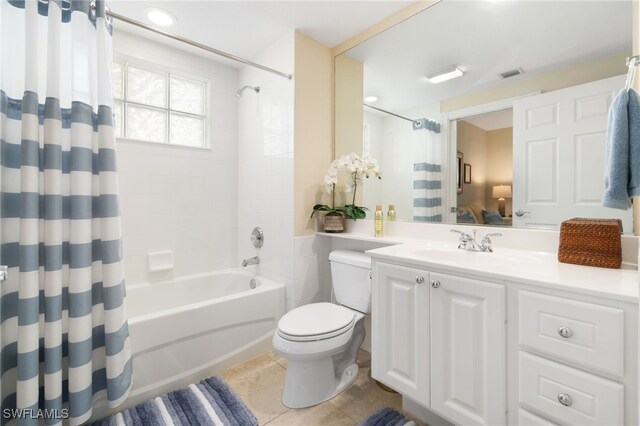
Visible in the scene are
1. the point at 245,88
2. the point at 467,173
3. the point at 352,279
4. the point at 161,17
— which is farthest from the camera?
the point at 245,88

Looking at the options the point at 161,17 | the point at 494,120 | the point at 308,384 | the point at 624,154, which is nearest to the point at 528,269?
the point at 624,154

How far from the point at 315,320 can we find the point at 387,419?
0.59m

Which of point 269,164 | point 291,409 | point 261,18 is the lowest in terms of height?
point 291,409

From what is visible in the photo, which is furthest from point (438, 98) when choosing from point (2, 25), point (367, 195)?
point (2, 25)

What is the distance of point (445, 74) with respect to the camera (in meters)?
1.77

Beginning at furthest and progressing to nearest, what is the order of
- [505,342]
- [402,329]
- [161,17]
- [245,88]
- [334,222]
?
[245,88] → [334,222] → [161,17] → [402,329] → [505,342]

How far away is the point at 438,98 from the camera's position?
5.88 feet

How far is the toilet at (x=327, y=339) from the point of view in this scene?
1.49 meters

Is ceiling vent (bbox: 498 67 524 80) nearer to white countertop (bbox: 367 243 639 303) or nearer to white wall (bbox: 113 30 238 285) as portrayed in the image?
white countertop (bbox: 367 243 639 303)

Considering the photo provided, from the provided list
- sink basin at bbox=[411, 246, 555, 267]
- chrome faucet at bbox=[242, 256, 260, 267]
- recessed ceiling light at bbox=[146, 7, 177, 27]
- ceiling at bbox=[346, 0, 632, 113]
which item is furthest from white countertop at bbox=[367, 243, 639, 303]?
recessed ceiling light at bbox=[146, 7, 177, 27]

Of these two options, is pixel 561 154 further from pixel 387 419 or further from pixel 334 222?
pixel 387 419

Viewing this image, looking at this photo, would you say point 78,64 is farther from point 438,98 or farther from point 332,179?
point 438,98

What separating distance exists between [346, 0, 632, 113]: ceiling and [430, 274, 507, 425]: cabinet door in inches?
45.7

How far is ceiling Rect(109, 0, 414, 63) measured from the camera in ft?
6.03
